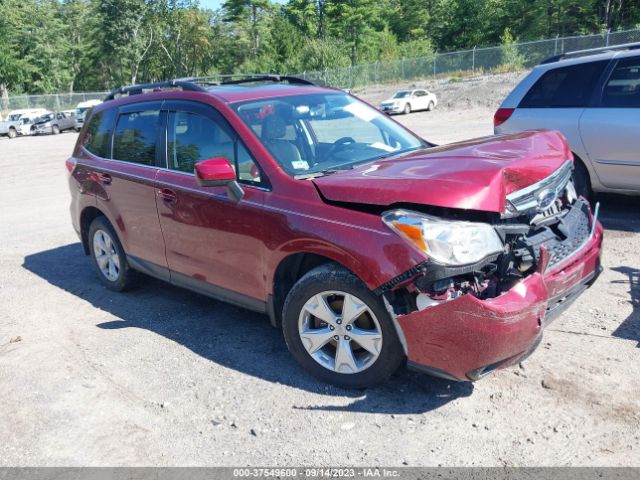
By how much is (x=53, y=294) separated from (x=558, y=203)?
474 cm

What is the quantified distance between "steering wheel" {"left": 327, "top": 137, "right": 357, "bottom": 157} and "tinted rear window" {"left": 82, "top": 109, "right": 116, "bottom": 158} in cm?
233

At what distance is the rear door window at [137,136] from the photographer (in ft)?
16.1

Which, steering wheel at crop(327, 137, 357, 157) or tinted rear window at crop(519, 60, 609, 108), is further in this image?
tinted rear window at crop(519, 60, 609, 108)

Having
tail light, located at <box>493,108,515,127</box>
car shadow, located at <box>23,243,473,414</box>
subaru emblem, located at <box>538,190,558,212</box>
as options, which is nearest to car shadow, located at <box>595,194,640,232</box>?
tail light, located at <box>493,108,515,127</box>

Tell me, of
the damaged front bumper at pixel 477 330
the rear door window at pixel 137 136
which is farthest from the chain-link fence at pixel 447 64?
the damaged front bumper at pixel 477 330

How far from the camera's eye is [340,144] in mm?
4426

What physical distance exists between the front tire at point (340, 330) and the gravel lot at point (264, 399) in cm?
16

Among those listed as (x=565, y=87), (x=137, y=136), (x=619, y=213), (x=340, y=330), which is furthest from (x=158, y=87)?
(x=619, y=213)

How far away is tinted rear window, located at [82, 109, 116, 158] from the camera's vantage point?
5582 millimetres

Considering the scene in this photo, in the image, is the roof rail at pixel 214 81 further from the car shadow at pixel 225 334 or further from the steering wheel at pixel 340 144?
the car shadow at pixel 225 334

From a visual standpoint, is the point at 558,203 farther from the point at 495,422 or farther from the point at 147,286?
the point at 147,286

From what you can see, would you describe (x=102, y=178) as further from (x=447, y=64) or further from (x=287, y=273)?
(x=447, y=64)

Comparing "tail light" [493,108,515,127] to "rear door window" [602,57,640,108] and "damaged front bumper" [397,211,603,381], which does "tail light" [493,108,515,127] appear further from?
"damaged front bumper" [397,211,603,381]

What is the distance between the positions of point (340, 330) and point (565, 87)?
4.87 metres
